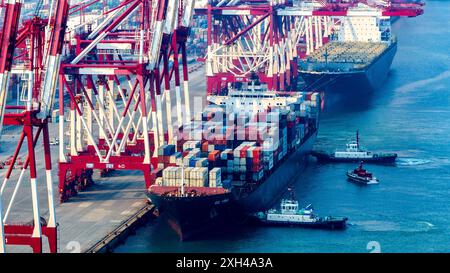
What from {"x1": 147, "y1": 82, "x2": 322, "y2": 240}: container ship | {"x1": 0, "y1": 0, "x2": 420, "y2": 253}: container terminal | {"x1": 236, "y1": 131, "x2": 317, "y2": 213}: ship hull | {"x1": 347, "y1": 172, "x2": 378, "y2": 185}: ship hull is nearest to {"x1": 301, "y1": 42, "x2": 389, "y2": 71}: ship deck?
{"x1": 0, "y1": 0, "x2": 420, "y2": 253}: container terminal

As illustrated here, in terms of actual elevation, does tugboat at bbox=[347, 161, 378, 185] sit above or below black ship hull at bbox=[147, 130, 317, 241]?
below

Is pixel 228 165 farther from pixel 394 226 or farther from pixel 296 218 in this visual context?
pixel 394 226

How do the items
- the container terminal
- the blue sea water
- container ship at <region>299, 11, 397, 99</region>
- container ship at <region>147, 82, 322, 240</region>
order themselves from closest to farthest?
1. the container terminal
2. the blue sea water
3. container ship at <region>147, 82, 322, 240</region>
4. container ship at <region>299, 11, 397, 99</region>

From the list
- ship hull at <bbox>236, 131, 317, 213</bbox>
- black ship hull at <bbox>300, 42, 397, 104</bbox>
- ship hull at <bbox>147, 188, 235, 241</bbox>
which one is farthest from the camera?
black ship hull at <bbox>300, 42, 397, 104</bbox>

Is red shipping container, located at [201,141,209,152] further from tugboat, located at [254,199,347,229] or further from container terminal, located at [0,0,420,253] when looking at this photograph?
tugboat, located at [254,199,347,229]
